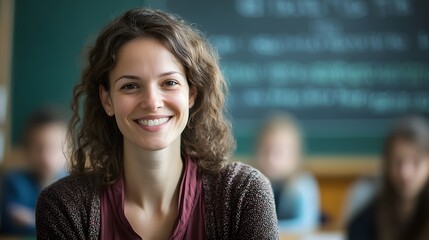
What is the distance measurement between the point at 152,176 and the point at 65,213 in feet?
0.64

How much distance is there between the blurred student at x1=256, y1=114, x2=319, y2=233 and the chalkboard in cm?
53

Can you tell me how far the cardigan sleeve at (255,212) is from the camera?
1.46 metres

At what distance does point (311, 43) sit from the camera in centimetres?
423

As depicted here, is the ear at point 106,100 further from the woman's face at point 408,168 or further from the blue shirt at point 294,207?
the woman's face at point 408,168

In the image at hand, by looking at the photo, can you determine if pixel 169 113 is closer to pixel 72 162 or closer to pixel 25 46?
pixel 72 162

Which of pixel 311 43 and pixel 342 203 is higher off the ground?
pixel 311 43

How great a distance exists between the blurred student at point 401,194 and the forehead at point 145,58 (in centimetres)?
171

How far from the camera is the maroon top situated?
4.86ft

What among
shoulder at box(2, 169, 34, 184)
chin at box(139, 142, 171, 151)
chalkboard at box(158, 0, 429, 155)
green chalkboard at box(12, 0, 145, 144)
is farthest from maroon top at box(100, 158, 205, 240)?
green chalkboard at box(12, 0, 145, 144)

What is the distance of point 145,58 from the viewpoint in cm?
140

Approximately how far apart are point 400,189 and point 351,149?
1.27 m

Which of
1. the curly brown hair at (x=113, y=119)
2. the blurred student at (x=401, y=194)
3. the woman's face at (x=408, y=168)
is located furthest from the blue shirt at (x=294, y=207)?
the curly brown hair at (x=113, y=119)

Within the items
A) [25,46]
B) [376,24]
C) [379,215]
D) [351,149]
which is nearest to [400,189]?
[379,215]

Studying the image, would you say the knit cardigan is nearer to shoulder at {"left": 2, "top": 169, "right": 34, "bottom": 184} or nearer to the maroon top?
the maroon top
